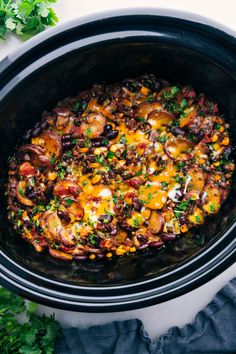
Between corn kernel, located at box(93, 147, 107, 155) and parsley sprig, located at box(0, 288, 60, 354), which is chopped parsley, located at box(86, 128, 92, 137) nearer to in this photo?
corn kernel, located at box(93, 147, 107, 155)

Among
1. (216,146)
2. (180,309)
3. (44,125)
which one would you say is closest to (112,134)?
(44,125)

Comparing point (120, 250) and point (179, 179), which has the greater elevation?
point (179, 179)

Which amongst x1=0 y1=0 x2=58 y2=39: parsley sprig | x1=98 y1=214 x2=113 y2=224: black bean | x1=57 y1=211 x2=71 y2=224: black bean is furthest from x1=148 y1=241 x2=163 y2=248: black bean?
x1=0 y1=0 x2=58 y2=39: parsley sprig

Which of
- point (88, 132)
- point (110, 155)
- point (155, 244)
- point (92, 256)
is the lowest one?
point (155, 244)

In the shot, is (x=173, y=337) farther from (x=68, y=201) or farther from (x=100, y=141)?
(x=100, y=141)

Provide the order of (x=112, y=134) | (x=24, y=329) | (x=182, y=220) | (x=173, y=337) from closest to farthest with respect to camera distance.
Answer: (x=112, y=134) → (x=182, y=220) → (x=24, y=329) → (x=173, y=337)

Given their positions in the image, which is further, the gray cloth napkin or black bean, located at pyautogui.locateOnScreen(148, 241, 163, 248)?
the gray cloth napkin

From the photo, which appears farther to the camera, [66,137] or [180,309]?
[180,309]

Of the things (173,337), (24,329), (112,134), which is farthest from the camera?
(173,337)
